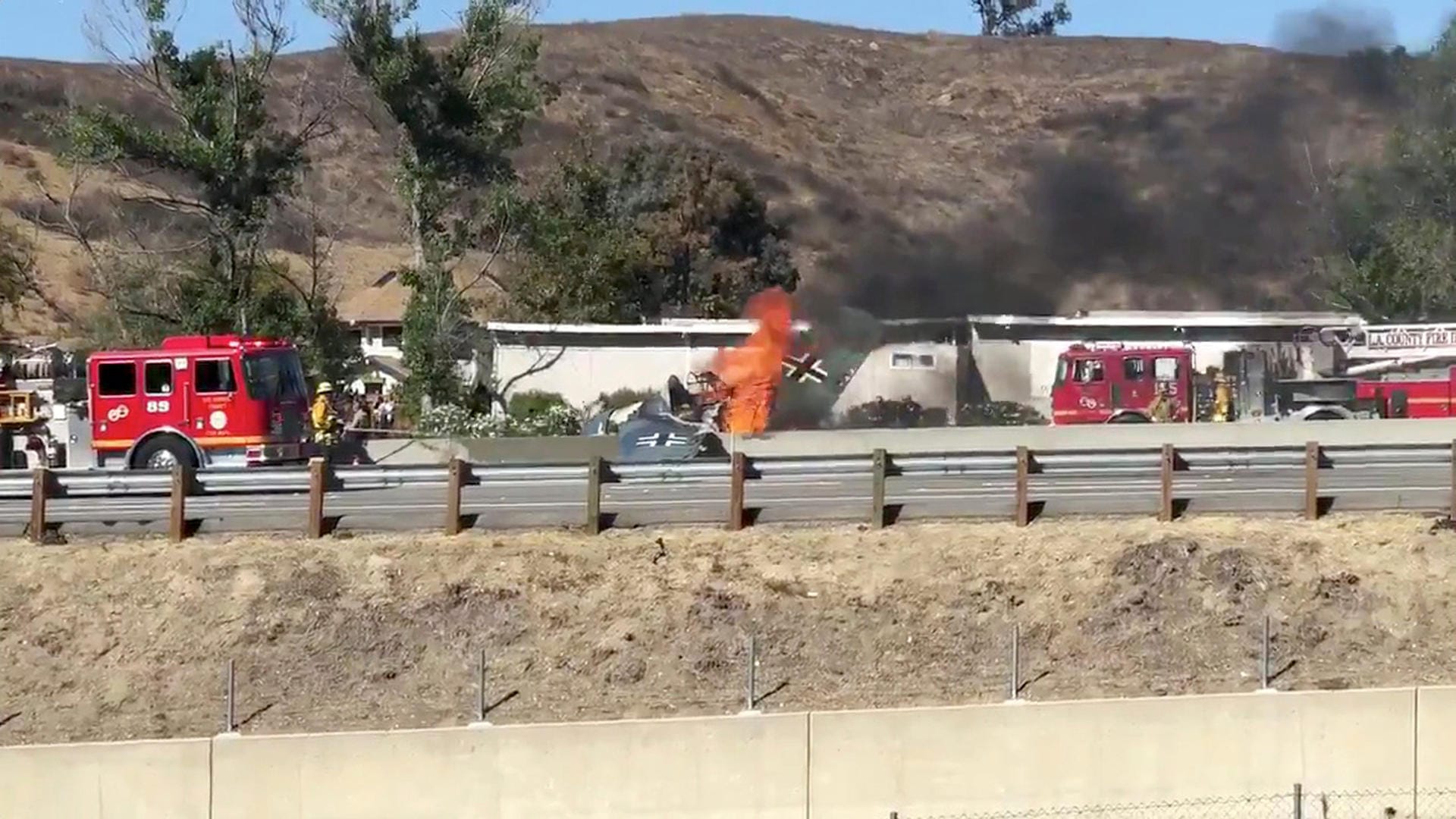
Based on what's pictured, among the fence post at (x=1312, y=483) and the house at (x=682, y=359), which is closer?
the fence post at (x=1312, y=483)

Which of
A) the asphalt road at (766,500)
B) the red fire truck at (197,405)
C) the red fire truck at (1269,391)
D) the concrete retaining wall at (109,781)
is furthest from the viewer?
the red fire truck at (1269,391)

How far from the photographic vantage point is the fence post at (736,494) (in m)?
21.7

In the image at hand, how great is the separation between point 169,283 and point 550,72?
98567 mm

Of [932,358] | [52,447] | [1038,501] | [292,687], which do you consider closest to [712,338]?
[932,358]

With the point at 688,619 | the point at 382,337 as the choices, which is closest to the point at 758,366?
the point at 688,619

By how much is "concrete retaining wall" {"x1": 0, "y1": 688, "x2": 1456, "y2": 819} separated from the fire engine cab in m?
15.2

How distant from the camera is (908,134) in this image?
5098 inches

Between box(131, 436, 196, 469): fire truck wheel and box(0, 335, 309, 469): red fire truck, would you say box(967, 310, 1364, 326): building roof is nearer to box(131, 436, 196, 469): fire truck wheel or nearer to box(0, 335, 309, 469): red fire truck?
box(0, 335, 309, 469): red fire truck

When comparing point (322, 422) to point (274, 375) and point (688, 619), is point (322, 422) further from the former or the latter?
point (688, 619)

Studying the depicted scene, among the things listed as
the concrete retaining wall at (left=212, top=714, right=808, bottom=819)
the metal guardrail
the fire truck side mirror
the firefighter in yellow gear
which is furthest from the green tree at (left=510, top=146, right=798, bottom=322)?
the concrete retaining wall at (left=212, top=714, right=808, bottom=819)

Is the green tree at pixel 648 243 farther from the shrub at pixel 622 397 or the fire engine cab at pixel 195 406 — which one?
the fire engine cab at pixel 195 406

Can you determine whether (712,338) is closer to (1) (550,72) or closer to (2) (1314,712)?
(2) (1314,712)

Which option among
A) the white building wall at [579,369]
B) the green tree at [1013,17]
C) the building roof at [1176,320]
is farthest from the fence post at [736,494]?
the green tree at [1013,17]

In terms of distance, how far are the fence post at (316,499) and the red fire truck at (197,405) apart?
835cm
